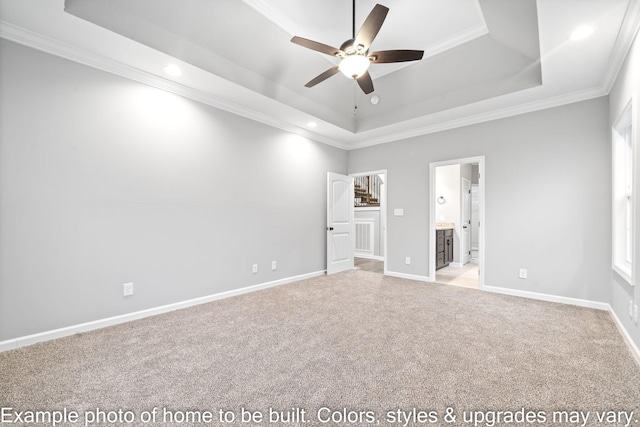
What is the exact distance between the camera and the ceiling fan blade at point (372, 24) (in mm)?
1926

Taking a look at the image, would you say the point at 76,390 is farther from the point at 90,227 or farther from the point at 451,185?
the point at 451,185

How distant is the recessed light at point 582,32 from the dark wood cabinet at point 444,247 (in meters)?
3.60

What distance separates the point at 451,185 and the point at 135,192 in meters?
6.18

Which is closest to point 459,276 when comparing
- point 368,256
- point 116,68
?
point 368,256

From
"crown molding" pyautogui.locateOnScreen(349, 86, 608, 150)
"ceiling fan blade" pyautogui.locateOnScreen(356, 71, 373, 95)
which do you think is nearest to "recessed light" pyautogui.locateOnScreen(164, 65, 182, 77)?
"ceiling fan blade" pyautogui.locateOnScreen(356, 71, 373, 95)


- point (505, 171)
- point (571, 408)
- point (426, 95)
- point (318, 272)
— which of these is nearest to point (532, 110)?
point (505, 171)

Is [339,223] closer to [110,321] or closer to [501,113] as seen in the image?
[501,113]

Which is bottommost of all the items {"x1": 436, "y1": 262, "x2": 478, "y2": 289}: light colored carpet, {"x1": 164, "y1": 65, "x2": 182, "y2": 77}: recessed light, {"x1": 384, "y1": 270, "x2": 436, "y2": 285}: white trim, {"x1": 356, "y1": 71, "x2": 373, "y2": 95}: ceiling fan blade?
{"x1": 436, "y1": 262, "x2": 478, "y2": 289}: light colored carpet

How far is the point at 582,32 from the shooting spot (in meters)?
2.40

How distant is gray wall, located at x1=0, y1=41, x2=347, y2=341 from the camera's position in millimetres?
2371

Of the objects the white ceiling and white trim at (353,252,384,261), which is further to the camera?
white trim at (353,252,384,261)

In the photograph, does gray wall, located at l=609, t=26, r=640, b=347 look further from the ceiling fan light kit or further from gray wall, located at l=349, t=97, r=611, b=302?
the ceiling fan light kit

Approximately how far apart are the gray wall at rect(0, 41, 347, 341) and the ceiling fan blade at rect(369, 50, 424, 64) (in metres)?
2.24

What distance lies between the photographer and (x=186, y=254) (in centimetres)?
340
